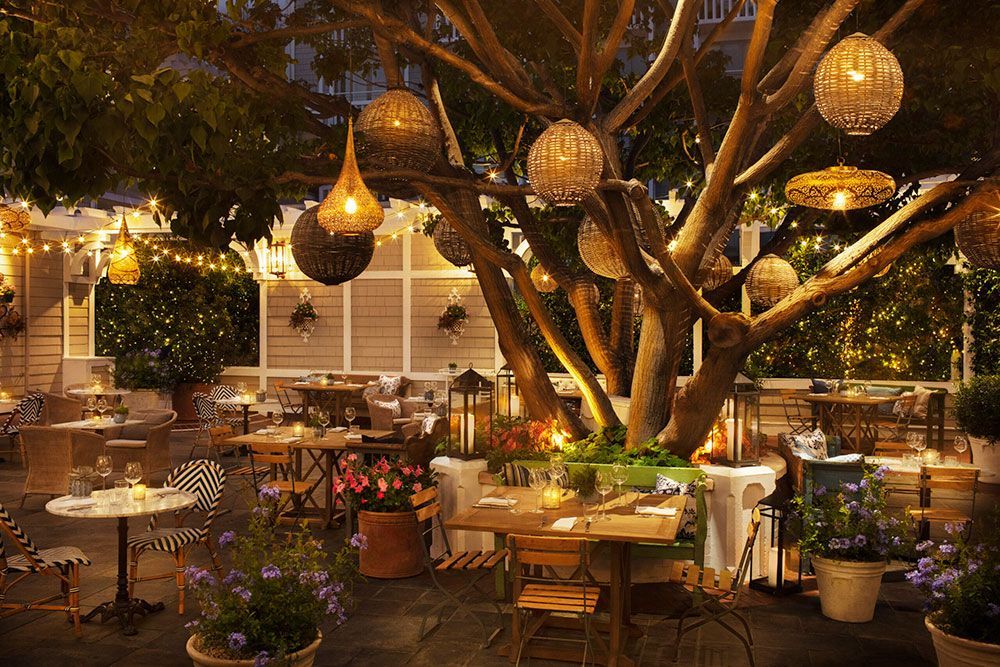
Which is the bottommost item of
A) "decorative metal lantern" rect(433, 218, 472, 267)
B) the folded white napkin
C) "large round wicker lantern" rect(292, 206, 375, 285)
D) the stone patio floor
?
the stone patio floor

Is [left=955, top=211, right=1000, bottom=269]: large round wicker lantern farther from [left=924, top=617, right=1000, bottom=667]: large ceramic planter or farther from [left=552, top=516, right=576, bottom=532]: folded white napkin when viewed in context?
[left=552, top=516, right=576, bottom=532]: folded white napkin

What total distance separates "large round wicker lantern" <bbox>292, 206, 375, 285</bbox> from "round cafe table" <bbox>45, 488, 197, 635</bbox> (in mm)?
1654

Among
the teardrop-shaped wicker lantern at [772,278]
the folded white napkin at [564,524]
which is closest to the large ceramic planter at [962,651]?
the folded white napkin at [564,524]

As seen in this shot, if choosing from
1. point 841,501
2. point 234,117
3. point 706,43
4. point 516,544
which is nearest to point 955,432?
point 841,501

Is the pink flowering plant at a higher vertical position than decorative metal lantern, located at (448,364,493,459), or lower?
lower

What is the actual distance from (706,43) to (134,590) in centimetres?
545

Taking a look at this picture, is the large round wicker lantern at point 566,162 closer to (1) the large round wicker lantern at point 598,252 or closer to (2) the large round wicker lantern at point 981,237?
(1) the large round wicker lantern at point 598,252

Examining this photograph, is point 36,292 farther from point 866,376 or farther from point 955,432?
point 955,432

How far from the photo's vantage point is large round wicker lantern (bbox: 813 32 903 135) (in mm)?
4367

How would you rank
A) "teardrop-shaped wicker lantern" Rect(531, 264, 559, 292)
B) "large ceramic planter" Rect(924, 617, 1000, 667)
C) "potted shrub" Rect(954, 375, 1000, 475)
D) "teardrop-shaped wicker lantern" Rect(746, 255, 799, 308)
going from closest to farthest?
"large ceramic planter" Rect(924, 617, 1000, 667) < "teardrop-shaped wicker lantern" Rect(746, 255, 799, 308) < "teardrop-shaped wicker lantern" Rect(531, 264, 559, 292) < "potted shrub" Rect(954, 375, 1000, 475)

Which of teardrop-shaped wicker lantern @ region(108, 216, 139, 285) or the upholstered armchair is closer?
the upholstered armchair

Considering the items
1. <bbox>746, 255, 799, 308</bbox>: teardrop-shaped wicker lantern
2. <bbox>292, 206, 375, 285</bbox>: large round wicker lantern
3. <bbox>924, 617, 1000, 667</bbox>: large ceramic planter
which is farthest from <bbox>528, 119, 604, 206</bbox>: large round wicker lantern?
<bbox>746, 255, 799, 308</bbox>: teardrop-shaped wicker lantern

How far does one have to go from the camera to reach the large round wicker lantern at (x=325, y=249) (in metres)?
5.86

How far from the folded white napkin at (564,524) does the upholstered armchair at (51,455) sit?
18.5ft
